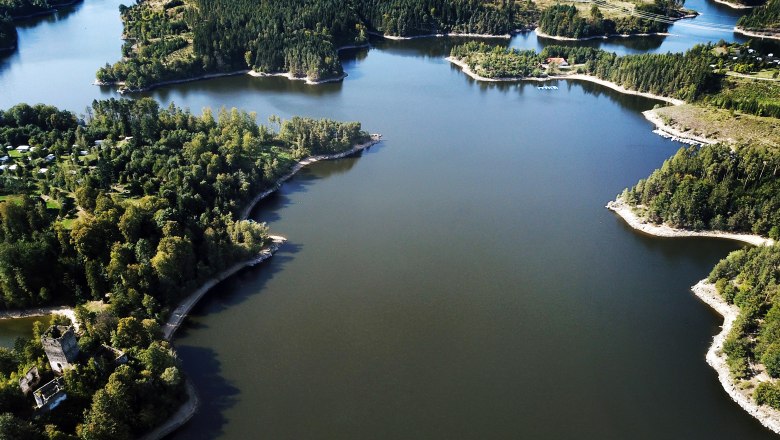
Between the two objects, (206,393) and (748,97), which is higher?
(748,97)

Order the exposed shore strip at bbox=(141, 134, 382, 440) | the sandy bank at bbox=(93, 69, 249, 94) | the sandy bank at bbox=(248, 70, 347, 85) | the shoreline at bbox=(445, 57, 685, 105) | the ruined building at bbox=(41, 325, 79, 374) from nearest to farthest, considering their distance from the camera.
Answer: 1. the ruined building at bbox=(41, 325, 79, 374)
2. the exposed shore strip at bbox=(141, 134, 382, 440)
3. the sandy bank at bbox=(93, 69, 249, 94)
4. the shoreline at bbox=(445, 57, 685, 105)
5. the sandy bank at bbox=(248, 70, 347, 85)

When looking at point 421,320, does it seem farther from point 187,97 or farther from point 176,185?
point 187,97

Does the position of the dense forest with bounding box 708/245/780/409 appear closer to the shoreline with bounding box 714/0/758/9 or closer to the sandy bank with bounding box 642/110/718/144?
the sandy bank with bounding box 642/110/718/144


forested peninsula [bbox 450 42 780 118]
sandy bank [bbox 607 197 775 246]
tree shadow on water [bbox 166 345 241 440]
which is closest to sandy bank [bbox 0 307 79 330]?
tree shadow on water [bbox 166 345 241 440]

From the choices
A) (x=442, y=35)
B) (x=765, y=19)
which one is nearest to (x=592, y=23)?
(x=442, y=35)

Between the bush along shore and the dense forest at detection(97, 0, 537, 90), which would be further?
the dense forest at detection(97, 0, 537, 90)

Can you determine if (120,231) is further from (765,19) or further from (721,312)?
(765,19)
